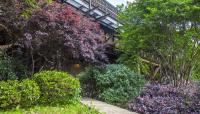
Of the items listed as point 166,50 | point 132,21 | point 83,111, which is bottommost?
point 83,111

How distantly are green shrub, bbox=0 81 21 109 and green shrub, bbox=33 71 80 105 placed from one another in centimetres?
107

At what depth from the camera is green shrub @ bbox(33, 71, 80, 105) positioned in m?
9.62

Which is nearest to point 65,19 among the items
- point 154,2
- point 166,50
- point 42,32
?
point 42,32

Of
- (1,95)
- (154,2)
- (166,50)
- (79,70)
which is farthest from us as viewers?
(79,70)

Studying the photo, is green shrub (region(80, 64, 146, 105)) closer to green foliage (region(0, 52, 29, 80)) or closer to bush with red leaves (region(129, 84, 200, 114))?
bush with red leaves (region(129, 84, 200, 114))

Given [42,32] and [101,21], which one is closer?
[42,32]

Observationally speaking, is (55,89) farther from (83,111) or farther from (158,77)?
(158,77)

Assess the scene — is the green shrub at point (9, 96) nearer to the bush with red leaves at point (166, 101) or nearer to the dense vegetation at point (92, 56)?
the dense vegetation at point (92, 56)

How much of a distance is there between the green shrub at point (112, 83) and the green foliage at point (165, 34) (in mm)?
2139

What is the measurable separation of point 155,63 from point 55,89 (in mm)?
8549

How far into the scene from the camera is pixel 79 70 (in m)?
16.8

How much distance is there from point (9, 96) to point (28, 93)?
1.62 ft

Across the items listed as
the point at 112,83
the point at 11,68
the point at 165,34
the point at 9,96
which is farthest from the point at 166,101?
the point at 9,96

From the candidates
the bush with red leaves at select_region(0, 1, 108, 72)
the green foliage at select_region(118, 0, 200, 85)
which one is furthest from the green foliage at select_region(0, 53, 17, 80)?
the green foliage at select_region(118, 0, 200, 85)
